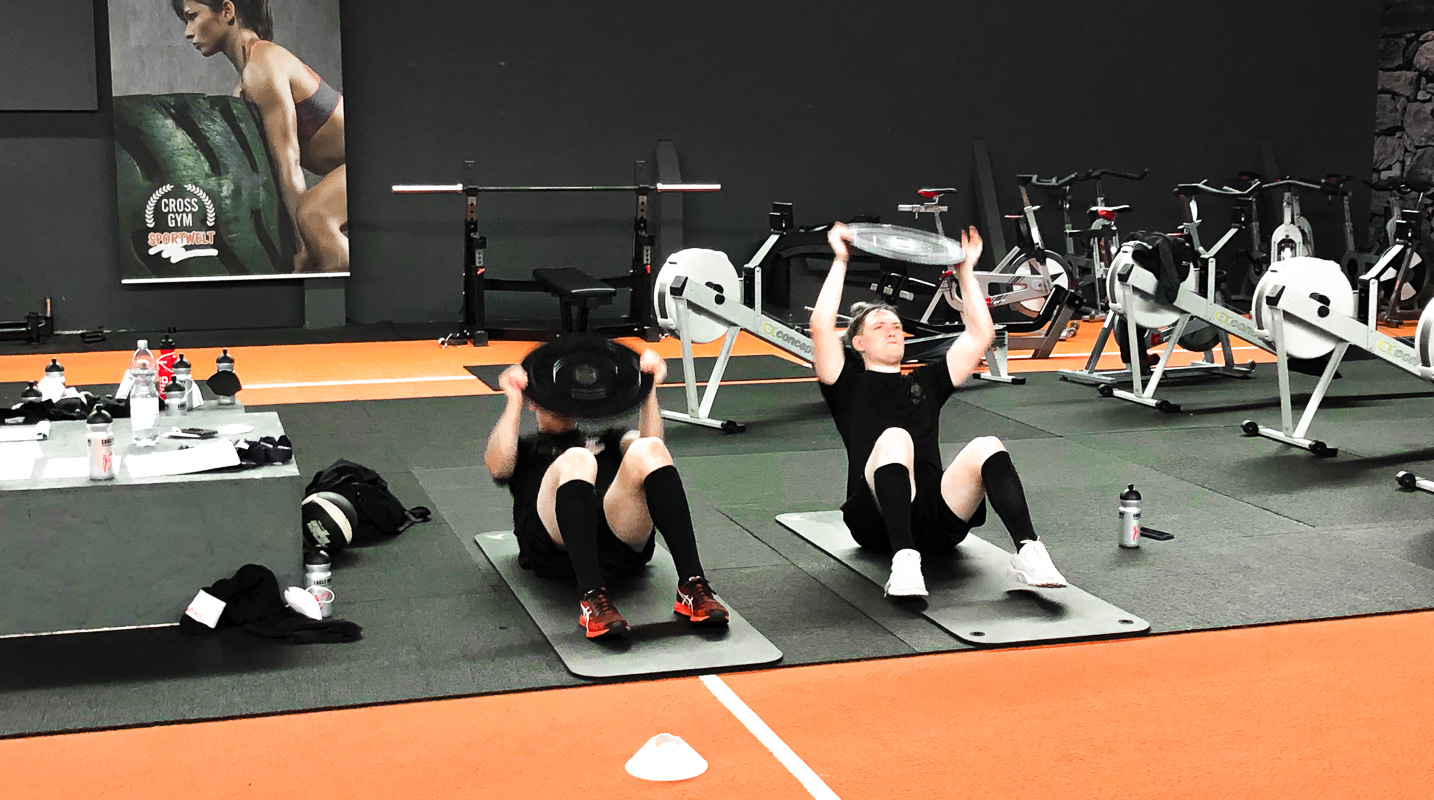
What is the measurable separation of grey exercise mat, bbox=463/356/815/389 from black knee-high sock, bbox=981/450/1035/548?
167 inches

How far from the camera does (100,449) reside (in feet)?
11.6

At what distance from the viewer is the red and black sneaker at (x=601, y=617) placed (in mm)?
3482

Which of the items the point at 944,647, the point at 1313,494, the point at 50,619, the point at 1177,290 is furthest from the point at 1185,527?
the point at 50,619

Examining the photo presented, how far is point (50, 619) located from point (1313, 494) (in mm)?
4291

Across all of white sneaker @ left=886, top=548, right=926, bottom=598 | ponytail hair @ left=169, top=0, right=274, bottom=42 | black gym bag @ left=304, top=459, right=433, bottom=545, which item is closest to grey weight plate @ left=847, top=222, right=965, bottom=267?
white sneaker @ left=886, top=548, right=926, bottom=598

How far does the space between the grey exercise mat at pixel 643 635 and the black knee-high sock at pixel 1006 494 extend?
2.45 feet

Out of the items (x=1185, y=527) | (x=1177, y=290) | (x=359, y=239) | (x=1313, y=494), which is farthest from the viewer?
(x=359, y=239)

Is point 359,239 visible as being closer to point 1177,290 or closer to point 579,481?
point 1177,290

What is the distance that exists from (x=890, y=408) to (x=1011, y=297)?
4930 millimetres

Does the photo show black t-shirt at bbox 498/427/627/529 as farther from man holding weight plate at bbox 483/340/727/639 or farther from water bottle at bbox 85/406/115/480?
water bottle at bbox 85/406/115/480

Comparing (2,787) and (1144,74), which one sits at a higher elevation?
(1144,74)

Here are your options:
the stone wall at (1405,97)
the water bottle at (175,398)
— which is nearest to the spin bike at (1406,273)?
the stone wall at (1405,97)

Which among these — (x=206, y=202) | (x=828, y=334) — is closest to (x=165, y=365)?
(x=828, y=334)

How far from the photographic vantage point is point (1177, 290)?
724 centimetres
